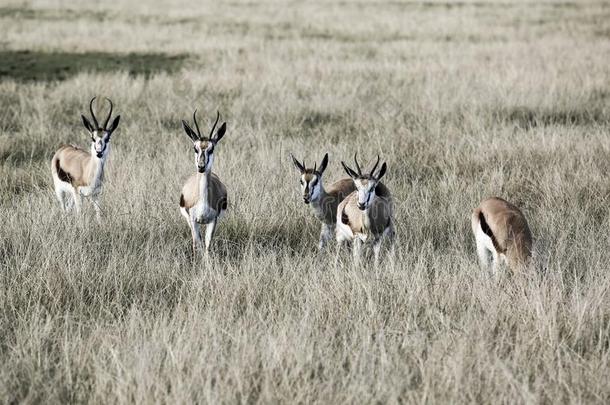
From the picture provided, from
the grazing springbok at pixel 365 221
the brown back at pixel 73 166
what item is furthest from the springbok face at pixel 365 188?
the brown back at pixel 73 166

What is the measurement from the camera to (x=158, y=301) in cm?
433

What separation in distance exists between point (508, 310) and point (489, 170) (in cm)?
380

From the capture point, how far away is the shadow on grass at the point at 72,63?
15.4 metres

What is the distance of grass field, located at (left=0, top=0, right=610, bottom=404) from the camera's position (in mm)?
3232

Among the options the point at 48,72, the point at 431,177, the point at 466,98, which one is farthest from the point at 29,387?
the point at 48,72

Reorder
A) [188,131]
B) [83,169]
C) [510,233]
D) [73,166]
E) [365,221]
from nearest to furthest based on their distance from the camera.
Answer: [510,233] < [188,131] < [365,221] < [83,169] < [73,166]

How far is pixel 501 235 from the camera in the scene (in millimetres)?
4367

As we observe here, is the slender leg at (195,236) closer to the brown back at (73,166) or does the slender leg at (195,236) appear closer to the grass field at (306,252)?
the grass field at (306,252)

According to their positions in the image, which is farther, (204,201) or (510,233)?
(204,201)

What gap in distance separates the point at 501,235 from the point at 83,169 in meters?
3.67

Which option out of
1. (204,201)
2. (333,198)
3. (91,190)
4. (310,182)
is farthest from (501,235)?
(91,190)

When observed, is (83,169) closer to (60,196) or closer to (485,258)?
(60,196)

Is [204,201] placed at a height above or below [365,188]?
below

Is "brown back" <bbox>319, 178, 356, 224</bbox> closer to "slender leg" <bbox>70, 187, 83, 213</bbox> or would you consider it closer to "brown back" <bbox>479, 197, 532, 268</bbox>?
"brown back" <bbox>479, 197, 532, 268</bbox>
